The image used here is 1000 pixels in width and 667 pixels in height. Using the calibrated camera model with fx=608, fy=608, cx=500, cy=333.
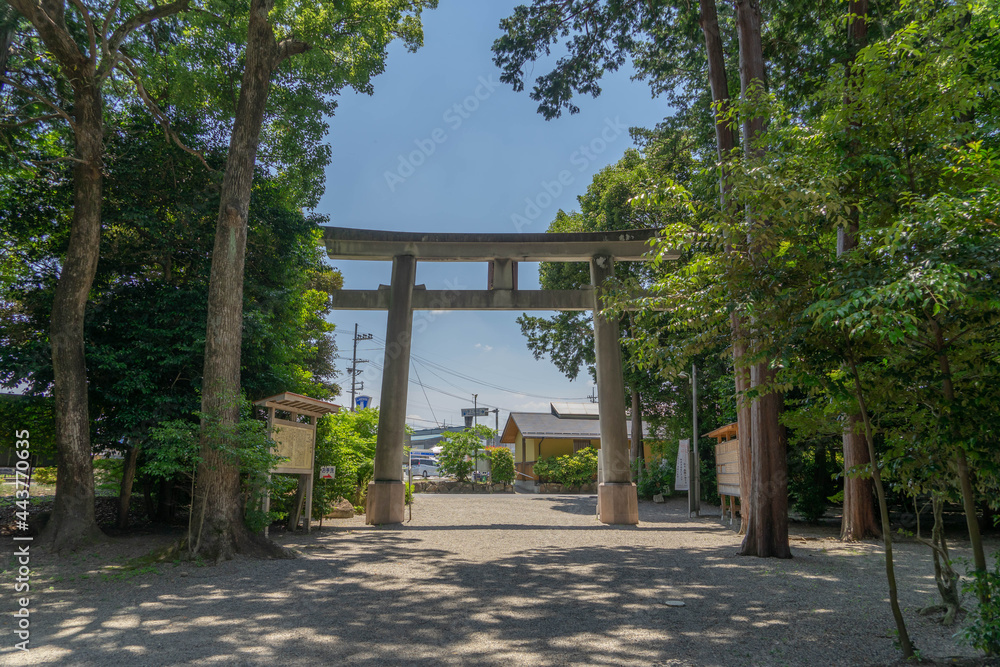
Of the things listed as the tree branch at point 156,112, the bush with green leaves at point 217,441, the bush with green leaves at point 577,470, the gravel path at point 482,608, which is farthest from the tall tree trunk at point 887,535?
the bush with green leaves at point 577,470

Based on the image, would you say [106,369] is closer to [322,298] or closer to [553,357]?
[322,298]

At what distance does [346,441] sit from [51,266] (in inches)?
250

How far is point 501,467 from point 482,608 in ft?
80.5

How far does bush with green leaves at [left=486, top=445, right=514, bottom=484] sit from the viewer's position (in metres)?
29.8

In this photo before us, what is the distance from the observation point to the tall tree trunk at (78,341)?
859cm

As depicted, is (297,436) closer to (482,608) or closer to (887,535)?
(482,608)

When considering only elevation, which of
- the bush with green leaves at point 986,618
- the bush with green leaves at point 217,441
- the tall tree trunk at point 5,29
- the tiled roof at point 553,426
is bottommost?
the bush with green leaves at point 986,618

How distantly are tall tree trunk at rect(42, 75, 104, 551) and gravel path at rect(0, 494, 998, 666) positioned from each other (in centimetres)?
71

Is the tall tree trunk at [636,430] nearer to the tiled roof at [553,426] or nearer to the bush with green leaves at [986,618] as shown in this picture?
the tiled roof at [553,426]

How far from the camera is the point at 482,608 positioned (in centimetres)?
559

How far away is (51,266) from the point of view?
1027 centimetres

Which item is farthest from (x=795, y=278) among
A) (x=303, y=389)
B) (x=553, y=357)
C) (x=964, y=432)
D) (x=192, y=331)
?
(x=553, y=357)

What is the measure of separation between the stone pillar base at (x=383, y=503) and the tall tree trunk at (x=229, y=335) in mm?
4557

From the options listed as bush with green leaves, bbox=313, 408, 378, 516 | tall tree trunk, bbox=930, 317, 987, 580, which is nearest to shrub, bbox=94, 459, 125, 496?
bush with green leaves, bbox=313, 408, 378, 516
